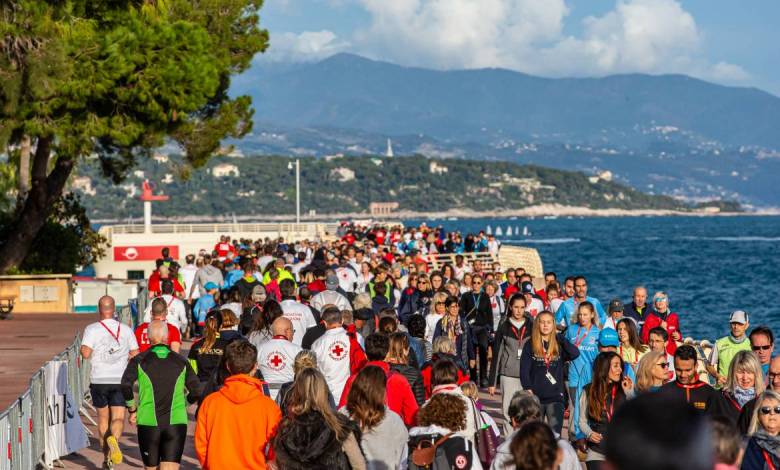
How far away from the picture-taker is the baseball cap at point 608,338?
10.9 metres

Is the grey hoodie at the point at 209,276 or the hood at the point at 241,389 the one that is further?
the grey hoodie at the point at 209,276

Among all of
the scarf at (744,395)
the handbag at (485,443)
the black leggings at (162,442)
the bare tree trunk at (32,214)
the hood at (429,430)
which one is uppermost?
the bare tree trunk at (32,214)

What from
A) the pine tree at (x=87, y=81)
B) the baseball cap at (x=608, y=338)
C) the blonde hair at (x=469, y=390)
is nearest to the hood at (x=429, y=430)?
the blonde hair at (x=469, y=390)

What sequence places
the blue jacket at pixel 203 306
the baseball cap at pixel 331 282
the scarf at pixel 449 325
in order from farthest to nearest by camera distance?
the blue jacket at pixel 203 306
the baseball cap at pixel 331 282
the scarf at pixel 449 325

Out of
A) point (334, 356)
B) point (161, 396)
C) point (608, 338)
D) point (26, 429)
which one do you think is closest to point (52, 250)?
point (26, 429)

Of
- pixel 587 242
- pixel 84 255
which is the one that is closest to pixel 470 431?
pixel 84 255

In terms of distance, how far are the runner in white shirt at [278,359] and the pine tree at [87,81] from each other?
15.3 m

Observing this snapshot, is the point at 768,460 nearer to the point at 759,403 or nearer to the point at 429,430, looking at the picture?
the point at 759,403

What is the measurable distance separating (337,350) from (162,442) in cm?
164

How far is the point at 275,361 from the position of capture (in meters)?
9.15

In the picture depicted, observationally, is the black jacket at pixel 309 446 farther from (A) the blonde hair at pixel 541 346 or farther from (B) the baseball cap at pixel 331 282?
(B) the baseball cap at pixel 331 282

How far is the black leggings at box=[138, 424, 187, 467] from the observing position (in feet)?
→ 28.7

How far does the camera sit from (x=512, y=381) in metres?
11.2

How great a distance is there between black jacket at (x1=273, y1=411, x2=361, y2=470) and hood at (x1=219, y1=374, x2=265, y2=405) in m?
0.45
